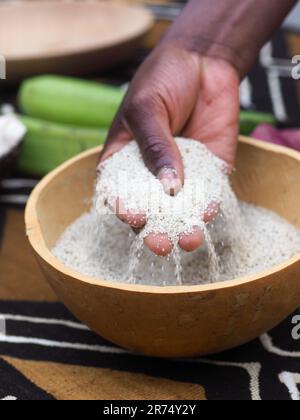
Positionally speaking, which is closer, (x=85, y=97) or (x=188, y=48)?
(x=188, y=48)

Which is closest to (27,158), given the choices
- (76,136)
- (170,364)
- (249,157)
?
(76,136)

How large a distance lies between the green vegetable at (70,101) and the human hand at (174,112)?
0.36m

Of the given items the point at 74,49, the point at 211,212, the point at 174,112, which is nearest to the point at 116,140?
the point at 174,112

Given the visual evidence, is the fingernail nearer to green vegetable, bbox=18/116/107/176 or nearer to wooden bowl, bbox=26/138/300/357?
wooden bowl, bbox=26/138/300/357

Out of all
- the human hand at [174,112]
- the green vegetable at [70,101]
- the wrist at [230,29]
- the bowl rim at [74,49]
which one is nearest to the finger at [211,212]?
the human hand at [174,112]

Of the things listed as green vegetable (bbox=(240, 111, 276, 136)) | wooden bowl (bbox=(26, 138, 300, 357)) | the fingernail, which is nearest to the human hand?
the fingernail

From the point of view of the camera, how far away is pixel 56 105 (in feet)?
4.98

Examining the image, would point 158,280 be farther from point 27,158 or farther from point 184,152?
point 27,158

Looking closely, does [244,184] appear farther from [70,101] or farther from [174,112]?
[70,101]

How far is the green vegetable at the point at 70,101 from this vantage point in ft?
4.84

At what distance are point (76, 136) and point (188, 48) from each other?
14.1 inches

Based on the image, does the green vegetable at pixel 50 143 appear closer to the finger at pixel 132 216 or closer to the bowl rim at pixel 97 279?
the bowl rim at pixel 97 279

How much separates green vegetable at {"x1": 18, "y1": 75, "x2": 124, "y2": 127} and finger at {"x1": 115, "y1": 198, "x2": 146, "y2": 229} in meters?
0.59

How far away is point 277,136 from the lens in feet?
4.14
